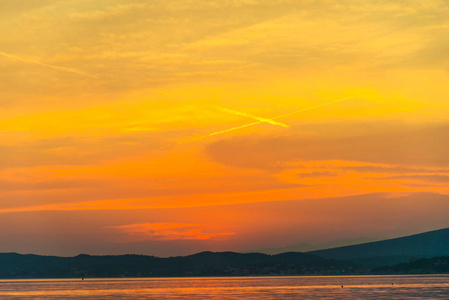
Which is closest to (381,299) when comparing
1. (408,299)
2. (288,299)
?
(408,299)

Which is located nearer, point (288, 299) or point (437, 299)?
point (437, 299)

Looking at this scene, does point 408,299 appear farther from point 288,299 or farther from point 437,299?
point 288,299

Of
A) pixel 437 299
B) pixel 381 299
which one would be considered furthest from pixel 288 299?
pixel 437 299

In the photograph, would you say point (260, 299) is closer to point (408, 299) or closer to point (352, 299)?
point (352, 299)

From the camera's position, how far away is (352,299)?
19575 cm

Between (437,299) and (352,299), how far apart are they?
80.9 feet

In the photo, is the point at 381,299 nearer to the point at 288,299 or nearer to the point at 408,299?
the point at 408,299

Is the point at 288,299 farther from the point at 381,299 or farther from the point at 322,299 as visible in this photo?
the point at 381,299

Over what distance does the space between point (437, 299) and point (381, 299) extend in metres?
15.9

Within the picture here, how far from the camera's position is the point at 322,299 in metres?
198

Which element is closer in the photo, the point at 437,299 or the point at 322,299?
the point at 437,299

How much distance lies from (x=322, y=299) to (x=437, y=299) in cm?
3356

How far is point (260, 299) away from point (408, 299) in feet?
143

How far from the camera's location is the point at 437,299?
185625mm
